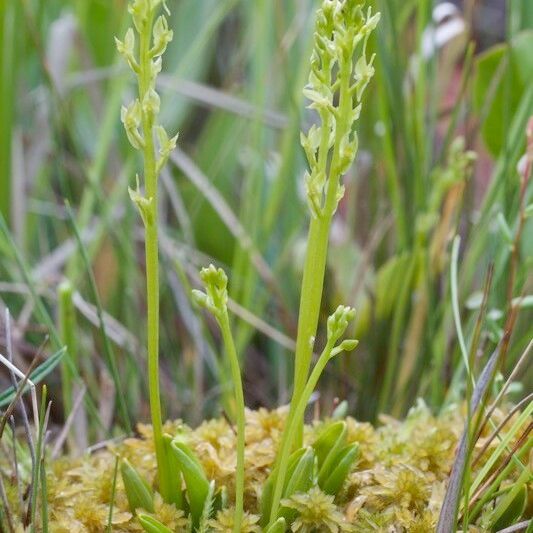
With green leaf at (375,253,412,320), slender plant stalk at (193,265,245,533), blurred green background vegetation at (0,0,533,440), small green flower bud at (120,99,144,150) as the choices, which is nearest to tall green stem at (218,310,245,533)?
slender plant stalk at (193,265,245,533)

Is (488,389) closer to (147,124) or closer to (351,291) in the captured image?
(147,124)

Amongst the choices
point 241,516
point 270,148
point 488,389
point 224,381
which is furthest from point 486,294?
point 270,148

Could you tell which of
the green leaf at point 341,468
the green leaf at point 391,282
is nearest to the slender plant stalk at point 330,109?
the green leaf at point 341,468

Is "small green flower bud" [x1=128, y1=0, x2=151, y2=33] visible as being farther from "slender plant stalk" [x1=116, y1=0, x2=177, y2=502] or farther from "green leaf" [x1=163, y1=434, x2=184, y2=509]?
"green leaf" [x1=163, y1=434, x2=184, y2=509]

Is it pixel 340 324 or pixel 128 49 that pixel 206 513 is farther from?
pixel 128 49

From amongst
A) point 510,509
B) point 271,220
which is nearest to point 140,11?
point 510,509

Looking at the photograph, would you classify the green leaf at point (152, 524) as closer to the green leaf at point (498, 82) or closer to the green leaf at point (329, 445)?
the green leaf at point (329, 445)
